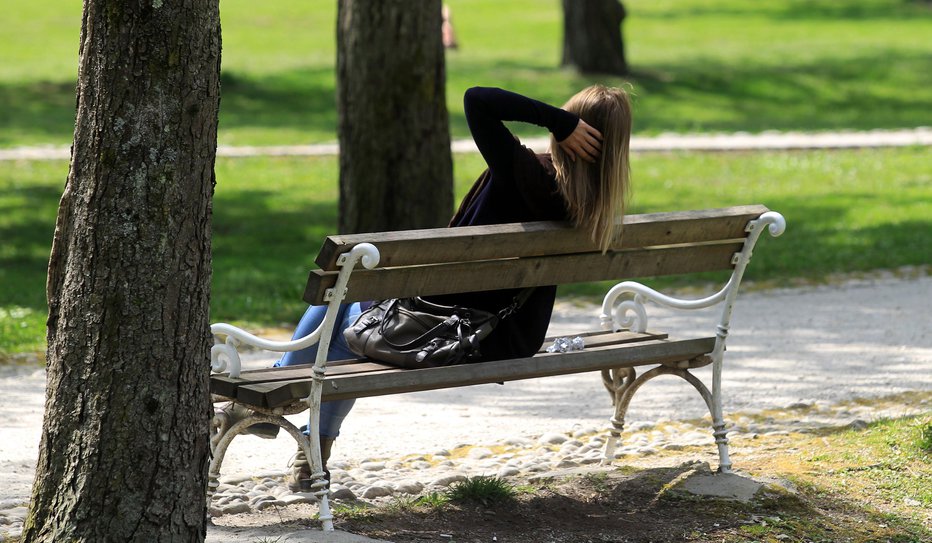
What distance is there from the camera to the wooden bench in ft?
13.9

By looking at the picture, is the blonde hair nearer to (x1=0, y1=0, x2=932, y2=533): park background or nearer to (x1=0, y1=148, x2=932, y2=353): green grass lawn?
(x1=0, y1=0, x2=932, y2=533): park background

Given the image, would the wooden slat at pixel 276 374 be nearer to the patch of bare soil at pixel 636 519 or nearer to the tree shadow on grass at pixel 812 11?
the patch of bare soil at pixel 636 519

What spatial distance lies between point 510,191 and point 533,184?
0.14m

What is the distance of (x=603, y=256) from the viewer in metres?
4.82

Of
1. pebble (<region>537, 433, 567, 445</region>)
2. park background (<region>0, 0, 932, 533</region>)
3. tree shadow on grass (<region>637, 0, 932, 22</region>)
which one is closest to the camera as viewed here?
pebble (<region>537, 433, 567, 445</region>)

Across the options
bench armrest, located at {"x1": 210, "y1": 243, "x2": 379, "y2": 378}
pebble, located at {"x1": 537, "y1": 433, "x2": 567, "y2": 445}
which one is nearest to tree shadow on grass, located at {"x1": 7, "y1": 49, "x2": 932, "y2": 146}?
pebble, located at {"x1": 537, "y1": 433, "x2": 567, "y2": 445}

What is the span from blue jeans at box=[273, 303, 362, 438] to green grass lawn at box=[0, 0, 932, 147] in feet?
43.2

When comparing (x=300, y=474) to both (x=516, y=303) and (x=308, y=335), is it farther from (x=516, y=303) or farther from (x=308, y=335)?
(x=516, y=303)

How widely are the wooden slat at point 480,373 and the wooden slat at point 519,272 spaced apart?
0.27 metres

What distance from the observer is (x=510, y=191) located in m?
4.74

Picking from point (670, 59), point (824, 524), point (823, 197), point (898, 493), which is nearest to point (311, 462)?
point (824, 524)

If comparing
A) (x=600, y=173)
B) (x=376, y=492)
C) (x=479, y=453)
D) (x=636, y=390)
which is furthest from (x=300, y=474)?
(x=600, y=173)

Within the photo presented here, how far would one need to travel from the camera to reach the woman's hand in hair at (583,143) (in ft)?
15.2

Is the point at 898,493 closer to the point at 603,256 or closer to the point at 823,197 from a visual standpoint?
the point at 603,256
